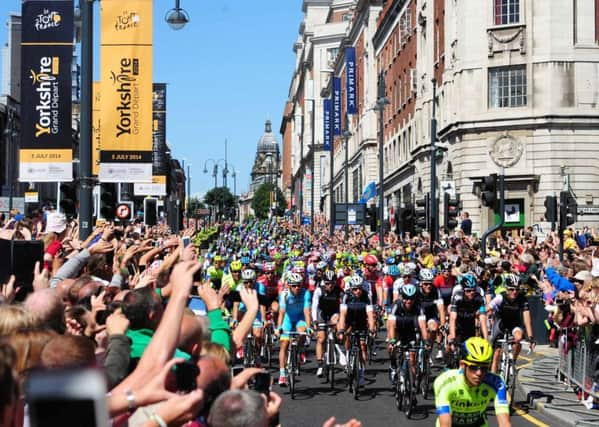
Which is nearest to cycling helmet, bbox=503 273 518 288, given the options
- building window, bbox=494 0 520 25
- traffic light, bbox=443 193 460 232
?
traffic light, bbox=443 193 460 232

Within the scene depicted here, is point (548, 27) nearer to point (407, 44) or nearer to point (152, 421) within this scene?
point (407, 44)

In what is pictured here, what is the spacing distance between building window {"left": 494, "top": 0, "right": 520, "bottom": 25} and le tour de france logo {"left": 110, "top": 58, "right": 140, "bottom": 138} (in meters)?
28.5

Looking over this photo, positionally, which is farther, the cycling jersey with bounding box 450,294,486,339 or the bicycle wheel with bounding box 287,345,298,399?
the cycling jersey with bounding box 450,294,486,339

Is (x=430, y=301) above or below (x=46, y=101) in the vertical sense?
below

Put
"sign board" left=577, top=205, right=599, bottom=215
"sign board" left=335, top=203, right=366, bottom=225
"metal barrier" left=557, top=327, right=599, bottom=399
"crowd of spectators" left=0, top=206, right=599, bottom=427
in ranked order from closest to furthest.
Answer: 1. "crowd of spectators" left=0, top=206, right=599, bottom=427
2. "metal barrier" left=557, top=327, right=599, bottom=399
3. "sign board" left=577, top=205, right=599, bottom=215
4. "sign board" left=335, top=203, right=366, bottom=225

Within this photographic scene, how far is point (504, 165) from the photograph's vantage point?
4525 cm

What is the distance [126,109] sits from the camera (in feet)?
67.1

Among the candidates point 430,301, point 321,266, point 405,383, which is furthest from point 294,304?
point 321,266

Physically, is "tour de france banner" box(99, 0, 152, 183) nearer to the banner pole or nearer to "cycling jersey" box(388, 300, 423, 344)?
the banner pole

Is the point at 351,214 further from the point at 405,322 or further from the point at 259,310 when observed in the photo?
the point at 405,322

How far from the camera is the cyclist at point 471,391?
8.02 m

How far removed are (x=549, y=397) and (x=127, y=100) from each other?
34.3 ft

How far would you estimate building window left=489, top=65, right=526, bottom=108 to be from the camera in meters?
45.1

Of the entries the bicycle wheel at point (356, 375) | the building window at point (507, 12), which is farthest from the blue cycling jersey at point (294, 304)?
the building window at point (507, 12)
